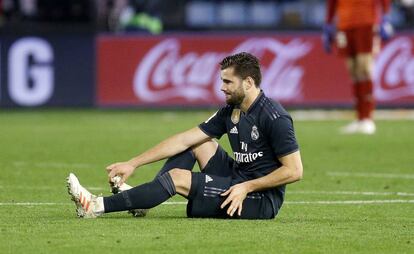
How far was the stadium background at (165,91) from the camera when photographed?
13039mm

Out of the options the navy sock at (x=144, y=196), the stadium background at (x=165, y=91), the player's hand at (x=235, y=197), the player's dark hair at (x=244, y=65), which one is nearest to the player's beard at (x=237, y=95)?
the player's dark hair at (x=244, y=65)

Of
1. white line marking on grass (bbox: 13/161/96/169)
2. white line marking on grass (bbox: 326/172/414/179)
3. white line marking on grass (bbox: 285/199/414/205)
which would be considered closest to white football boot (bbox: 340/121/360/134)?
white line marking on grass (bbox: 326/172/414/179)

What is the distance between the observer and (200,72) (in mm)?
24906

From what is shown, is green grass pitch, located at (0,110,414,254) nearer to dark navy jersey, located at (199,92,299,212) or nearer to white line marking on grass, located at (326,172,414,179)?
white line marking on grass, located at (326,172,414,179)

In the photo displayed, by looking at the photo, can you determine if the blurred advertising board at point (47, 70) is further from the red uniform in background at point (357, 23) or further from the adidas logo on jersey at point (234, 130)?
the adidas logo on jersey at point (234, 130)

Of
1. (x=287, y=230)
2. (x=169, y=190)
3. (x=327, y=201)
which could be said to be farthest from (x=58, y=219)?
(x=327, y=201)

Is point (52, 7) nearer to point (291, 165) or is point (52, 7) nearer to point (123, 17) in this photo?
point (123, 17)

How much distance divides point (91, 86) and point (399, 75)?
5.95 m

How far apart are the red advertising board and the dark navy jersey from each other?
15276 millimetres

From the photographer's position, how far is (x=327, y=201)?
11.2 m

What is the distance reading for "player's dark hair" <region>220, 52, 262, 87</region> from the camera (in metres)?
9.29

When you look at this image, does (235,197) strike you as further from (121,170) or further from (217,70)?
(217,70)

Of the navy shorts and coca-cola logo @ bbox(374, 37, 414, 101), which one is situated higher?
the navy shorts

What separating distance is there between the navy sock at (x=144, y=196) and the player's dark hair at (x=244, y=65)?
0.90 meters
